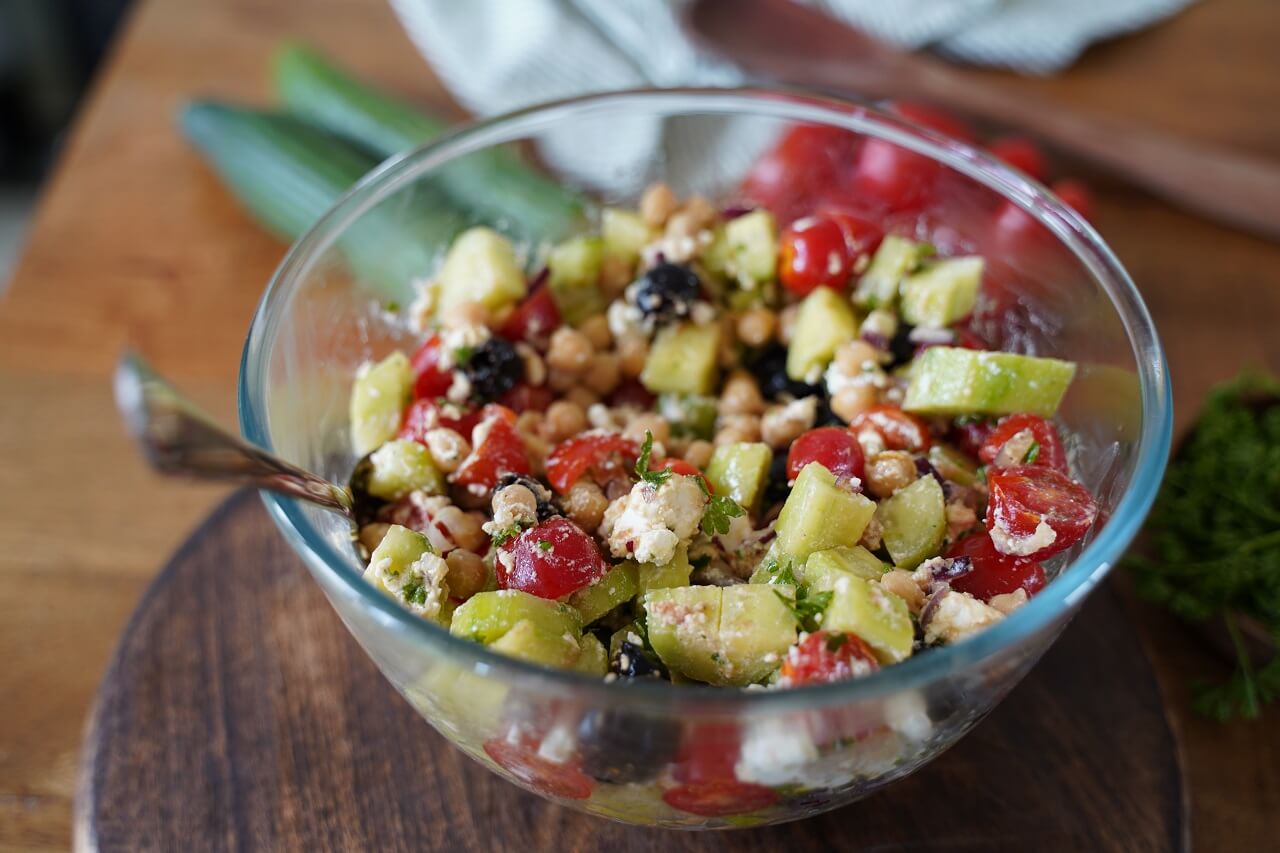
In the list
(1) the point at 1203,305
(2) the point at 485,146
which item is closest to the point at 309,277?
(2) the point at 485,146

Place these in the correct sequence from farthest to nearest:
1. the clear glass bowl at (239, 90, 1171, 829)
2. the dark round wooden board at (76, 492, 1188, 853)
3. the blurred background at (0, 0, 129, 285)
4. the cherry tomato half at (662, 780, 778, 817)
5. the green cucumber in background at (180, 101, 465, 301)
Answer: the blurred background at (0, 0, 129, 285) < the green cucumber in background at (180, 101, 465, 301) < the dark round wooden board at (76, 492, 1188, 853) < the cherry tomato half at (662, 780, 778, 817) < the clear glass bowl at (239, 90, 1171, 829)

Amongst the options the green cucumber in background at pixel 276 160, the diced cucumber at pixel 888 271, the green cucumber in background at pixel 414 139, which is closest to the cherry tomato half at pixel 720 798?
the diced cucumber at pixel 888 271

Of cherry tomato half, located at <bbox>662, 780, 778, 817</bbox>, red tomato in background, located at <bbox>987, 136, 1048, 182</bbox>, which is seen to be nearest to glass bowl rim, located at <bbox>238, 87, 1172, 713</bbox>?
cherry tomato half, located at <bbox>662, 780, 778, 817</bbox>

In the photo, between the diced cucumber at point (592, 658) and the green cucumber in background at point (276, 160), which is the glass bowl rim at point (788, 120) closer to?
the diced cucumber at point (592, 658)

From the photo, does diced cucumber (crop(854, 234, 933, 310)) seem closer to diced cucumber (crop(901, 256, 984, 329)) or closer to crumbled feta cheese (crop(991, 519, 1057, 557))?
diced cucumber (crop(901, 256, 984, 329))

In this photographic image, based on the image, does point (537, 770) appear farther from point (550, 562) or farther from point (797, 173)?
point (797, 173)

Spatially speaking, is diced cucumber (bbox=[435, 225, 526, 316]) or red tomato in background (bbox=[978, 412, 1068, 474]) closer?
red tomato in background (bbox=[978, 412, 1068, 474])

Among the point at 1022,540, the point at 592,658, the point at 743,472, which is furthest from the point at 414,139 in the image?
the point at 1022,540
